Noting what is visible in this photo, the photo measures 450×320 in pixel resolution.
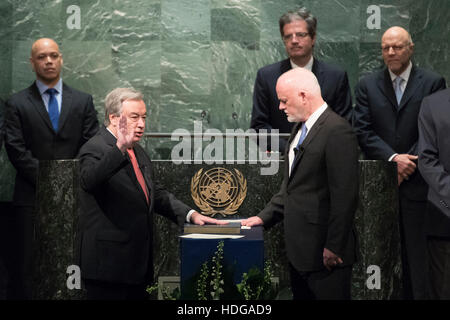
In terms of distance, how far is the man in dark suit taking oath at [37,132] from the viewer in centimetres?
588

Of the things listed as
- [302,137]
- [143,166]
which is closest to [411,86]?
[302,137]

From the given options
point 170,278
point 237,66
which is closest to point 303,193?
point 170,278

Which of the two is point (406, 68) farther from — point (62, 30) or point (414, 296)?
point (62, 30)

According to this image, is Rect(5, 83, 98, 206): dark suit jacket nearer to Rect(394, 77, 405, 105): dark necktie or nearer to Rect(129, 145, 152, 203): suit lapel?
Rect(129, 145, 152, 203): suit lapel

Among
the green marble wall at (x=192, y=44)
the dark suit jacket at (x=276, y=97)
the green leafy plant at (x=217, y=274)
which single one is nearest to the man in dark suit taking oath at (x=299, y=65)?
the dark suit jacket at (x=276, y=97)

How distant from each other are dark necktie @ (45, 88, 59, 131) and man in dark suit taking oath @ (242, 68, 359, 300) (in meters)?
2.67

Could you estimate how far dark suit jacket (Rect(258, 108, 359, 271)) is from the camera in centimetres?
390

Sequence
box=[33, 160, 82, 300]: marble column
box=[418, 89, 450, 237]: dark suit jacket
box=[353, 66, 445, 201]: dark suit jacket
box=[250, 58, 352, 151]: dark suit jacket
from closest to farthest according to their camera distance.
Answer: box=[418, 89, 450, 237]: dark suit jacket < box=[33, 160, 82, 300]: marble column < box=[250, 58, 352, 151]: dark suit jacket < box=[353, 66, 445, 201]: dark suit jacket

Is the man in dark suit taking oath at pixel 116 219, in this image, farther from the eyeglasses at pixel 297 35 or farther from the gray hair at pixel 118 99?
the eyeglasses at pixel 297 35

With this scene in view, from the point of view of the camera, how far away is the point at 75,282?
4.88 meters

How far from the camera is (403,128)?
5711 mm

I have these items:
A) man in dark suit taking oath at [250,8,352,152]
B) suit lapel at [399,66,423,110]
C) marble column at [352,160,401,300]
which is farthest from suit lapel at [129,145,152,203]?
suit lapel at [399,66,423,110]

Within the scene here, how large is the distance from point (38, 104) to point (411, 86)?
3.11 meters

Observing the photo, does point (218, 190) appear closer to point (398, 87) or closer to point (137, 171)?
point (137, 171)
